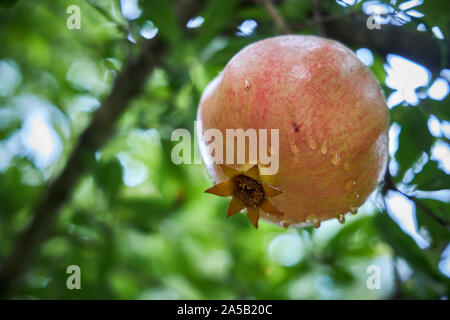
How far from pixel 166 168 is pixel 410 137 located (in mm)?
870

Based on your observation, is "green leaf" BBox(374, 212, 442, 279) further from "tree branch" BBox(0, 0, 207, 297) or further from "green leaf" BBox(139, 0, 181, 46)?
"tree branch" BBox(0, 0, 207, 297)

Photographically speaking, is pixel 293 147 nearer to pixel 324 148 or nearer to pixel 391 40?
pixel 324 148

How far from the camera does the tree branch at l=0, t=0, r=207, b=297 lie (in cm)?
151

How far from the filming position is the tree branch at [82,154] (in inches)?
59.4

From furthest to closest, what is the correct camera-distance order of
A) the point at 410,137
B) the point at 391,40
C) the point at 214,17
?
1. the point at 391,40
2. the point at 214,17
3. the point at 410,137

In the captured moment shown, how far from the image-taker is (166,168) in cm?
167

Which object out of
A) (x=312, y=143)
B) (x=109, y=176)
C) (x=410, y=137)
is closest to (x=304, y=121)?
(x=312, y=143)

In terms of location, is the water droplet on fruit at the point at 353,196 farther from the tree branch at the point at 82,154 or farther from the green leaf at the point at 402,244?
the tree branch at the point at 82,154

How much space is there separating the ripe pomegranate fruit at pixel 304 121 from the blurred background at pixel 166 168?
9.4 inches

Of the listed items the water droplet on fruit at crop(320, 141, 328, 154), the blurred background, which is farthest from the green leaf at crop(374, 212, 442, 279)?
the water droplet on fruit at crop(320, 141, 328, 154)

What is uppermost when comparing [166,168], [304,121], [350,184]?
[304,121]


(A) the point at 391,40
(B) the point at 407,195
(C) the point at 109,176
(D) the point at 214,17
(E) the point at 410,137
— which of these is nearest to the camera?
(B) the point at 407,195
